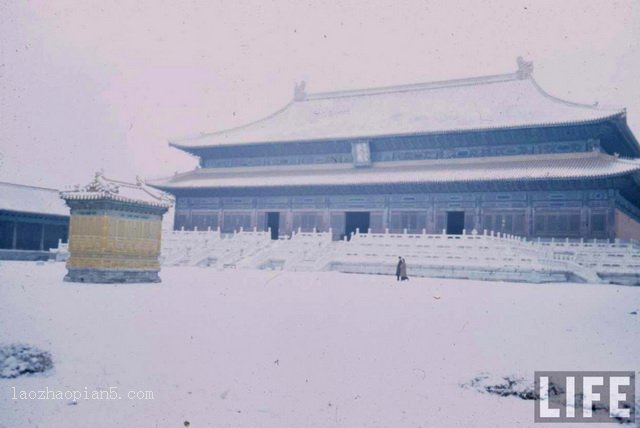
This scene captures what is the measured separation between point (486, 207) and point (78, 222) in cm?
2181

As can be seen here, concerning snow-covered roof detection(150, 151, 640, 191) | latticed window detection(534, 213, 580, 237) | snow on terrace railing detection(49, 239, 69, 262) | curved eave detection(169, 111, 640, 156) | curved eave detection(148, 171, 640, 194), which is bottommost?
snow on terrace railing detection(49, 239, 69, 262)

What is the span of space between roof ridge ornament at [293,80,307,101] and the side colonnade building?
160cm

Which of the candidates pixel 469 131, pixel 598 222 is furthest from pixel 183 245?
pixel 598 222

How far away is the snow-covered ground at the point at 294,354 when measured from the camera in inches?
195

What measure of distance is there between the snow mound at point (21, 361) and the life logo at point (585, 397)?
510 cm

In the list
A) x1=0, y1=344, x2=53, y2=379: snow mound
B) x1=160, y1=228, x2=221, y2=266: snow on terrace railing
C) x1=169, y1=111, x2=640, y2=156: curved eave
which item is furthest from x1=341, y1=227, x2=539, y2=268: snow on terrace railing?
x1=0, y1=344, x2=53, y2=379: snow mound

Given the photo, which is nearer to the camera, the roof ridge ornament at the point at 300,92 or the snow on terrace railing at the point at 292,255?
the snow on terrace railing at the point at 292,255

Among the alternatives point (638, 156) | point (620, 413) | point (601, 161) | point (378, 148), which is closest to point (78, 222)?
point (620, 413)

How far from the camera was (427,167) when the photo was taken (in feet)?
106

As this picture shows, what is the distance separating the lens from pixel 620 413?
4.90m

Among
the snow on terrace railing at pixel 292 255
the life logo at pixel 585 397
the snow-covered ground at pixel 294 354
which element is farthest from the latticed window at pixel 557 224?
the life logo at pixel 585 397

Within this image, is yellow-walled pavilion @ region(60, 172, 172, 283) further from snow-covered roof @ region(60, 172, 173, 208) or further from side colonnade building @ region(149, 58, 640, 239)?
side colonnade building @ region(149, 58, 640, 239)

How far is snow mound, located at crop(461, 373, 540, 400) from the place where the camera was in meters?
5.59

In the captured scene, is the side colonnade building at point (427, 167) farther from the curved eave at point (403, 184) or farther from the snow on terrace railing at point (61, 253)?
the snow on terrace railing at point (61, 253)
